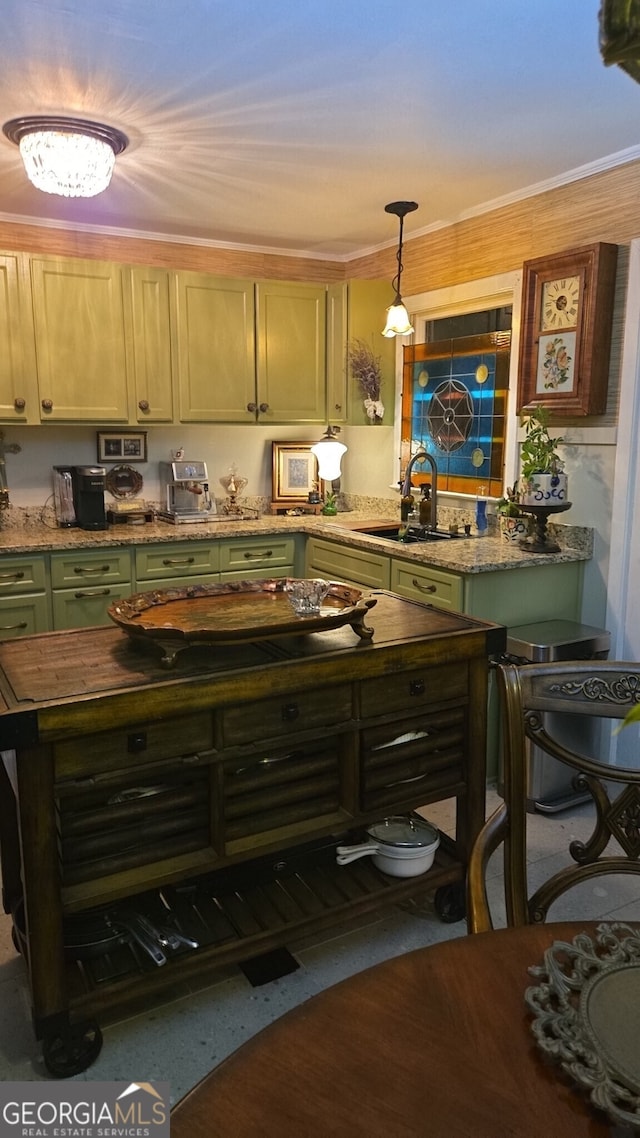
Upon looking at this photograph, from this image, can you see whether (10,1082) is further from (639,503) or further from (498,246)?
(498,246)

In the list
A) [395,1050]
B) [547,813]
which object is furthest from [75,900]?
[547,813]

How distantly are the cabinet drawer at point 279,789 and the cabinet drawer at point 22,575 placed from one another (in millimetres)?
1945

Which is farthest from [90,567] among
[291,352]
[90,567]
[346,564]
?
[291,352]

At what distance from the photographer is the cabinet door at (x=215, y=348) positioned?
13.1 ft

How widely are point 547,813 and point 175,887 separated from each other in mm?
1610

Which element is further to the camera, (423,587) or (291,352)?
(291,352)

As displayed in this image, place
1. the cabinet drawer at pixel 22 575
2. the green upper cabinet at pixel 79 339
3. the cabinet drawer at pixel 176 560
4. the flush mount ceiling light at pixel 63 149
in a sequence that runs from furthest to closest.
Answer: the cabinet drawer at pixel 176 560
the green upper cabinet at pixel 79 339
the cabinet drawer at pixel 22 575
the flush mount ceiling light at pixel 63 149

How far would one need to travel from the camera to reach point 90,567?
11.9 feet

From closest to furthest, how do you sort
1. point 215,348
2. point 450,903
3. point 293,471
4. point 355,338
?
point 450,903
point 215,348
point 355,338
point 293,471

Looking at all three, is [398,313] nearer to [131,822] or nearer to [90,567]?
[90,567]

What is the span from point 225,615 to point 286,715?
34cm

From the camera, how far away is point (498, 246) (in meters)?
3.59

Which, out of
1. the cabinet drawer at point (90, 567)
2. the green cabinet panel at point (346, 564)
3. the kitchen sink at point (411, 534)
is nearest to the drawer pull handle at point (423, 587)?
the green cabinet panel at point (346, 564)

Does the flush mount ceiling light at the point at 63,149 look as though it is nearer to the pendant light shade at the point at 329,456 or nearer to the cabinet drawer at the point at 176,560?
the cabinet drawer at the point at 176,560
